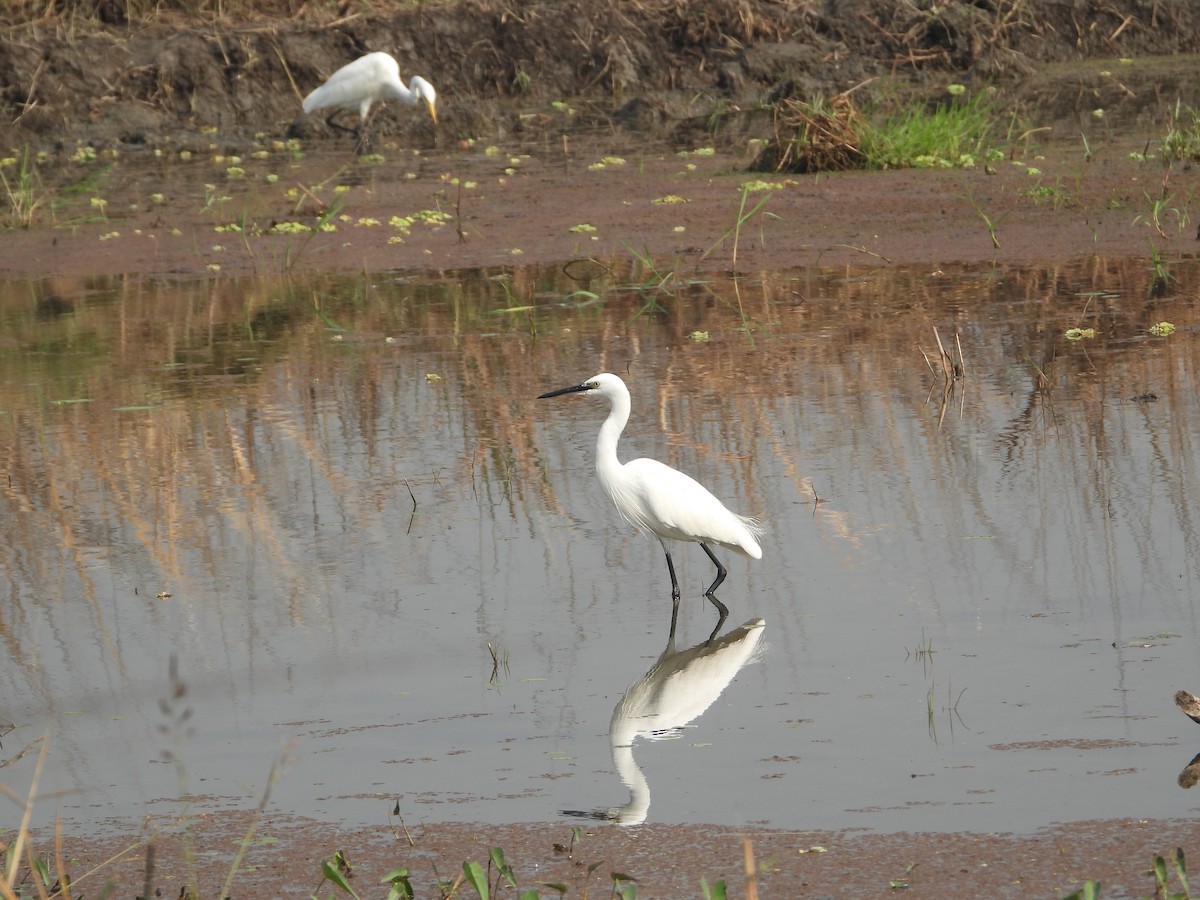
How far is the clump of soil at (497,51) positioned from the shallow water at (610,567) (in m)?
10.2

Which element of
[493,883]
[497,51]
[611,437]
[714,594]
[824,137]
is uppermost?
[497,51]

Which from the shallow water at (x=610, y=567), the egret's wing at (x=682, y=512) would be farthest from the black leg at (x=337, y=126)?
the egret's wing at (x=682, y=512)

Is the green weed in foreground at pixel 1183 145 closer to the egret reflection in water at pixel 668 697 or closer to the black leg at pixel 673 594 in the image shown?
the black leg at pixel 673 594

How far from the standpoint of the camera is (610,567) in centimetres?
557

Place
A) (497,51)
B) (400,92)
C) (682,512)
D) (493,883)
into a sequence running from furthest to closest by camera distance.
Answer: (497,51) → (400,92) → (682,512) → (493,883)

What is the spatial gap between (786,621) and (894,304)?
15.3 feet

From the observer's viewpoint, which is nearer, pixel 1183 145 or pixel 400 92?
pixel 1183 145

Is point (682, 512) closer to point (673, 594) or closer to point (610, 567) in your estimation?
point (673, 594)

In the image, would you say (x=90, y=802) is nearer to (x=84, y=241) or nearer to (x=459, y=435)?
(x=459, y=435)

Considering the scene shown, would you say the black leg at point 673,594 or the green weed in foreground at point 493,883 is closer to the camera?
the green weed in foreground at point 493,883

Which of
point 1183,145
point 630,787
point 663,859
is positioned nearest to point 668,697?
point 630,787

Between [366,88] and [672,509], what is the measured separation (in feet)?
42.7

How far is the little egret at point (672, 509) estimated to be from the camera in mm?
5199

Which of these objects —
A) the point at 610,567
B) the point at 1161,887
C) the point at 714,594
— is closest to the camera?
the point at 1161,887
